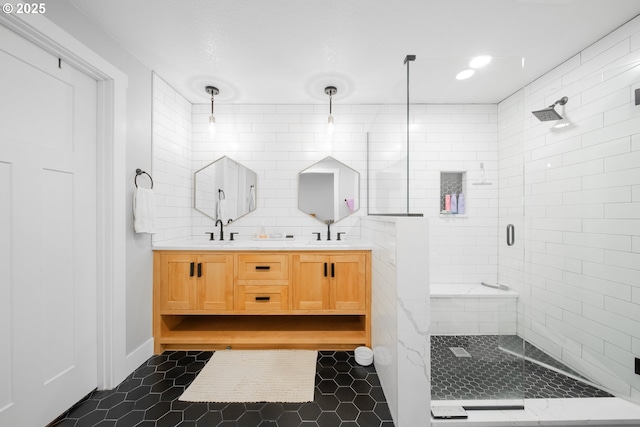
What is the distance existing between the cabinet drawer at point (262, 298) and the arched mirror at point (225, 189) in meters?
0.96

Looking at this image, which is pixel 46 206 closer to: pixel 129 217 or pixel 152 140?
pixel 129 217

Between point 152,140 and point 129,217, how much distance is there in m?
0.73

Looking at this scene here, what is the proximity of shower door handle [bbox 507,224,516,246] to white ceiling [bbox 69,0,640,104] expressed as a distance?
1.05 meters

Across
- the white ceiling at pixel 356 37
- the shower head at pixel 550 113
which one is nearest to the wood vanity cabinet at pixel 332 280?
the white ceiling at pixel 356 37

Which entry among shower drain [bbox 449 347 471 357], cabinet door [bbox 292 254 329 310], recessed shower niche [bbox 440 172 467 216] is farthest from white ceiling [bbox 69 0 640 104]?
shower drain [bbox 449 347 471 357]

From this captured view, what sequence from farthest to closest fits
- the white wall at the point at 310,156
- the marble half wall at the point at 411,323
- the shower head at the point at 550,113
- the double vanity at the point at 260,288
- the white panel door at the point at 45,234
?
the white wall at the point at 310,156
the double vanity at the point at 260,288
the shower head at the point at 550,113
the marble half wall at the point at 411,323
the white panel door at the point at 45,234

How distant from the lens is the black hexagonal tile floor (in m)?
1.46

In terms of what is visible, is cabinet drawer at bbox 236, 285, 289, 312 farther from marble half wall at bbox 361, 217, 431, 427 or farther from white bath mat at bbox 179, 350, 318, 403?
marble half wall at bbox 361, 217, 431, 427

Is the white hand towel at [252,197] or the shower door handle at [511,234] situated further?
the white hand towel at [252,197]

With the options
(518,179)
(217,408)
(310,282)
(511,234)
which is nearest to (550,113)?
(518,179)

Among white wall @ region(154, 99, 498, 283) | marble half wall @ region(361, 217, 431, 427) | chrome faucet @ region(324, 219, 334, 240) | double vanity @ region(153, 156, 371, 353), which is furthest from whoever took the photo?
chrome faucet @ region(324, 219, 334, 240)

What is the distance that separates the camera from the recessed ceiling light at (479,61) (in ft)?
5.67

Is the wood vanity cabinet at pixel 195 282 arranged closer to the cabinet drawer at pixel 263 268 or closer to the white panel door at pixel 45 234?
the cabinet drawer at pixel 263 268

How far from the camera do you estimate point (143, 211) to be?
1.92 metres
